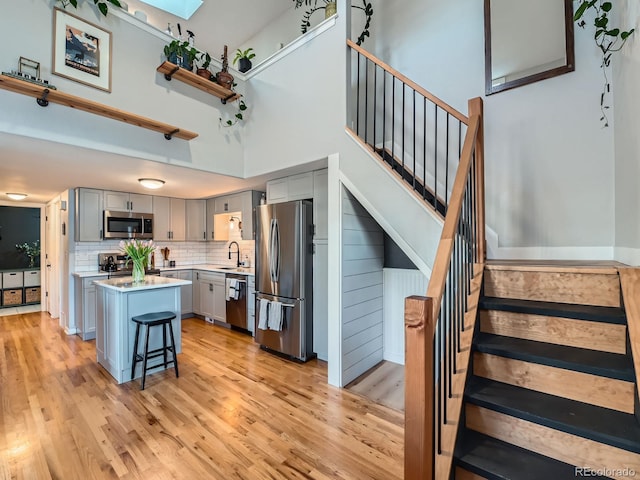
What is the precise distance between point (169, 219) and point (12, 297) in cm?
417

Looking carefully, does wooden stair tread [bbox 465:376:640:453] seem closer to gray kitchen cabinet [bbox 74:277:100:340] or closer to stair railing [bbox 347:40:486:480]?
stair railing [bbox 347:40:486:480]

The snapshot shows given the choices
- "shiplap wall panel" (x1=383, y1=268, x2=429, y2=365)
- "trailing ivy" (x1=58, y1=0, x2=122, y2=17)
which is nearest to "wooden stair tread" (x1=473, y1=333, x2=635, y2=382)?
"shiplap wall panel" (x1=383, y1=268, x2=429, y2=365)

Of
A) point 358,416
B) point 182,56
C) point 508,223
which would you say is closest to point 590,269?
point 508,223

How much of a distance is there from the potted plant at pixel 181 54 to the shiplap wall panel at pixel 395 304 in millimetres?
3204

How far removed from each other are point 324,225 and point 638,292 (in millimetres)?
2558

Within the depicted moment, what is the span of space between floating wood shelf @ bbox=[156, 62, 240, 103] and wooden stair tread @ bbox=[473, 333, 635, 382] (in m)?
3.51

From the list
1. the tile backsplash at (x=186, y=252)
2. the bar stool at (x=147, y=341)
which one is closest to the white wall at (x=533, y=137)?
the bar stool at (x=147, y=341)

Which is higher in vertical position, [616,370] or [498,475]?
[616,370]

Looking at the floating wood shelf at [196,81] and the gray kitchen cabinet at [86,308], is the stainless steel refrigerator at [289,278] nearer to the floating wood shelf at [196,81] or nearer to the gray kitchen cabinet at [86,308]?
the floating wood shelf at [196,81]

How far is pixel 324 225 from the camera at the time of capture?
11.5ft

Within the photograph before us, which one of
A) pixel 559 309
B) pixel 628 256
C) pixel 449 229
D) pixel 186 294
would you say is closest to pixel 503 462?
pixel 559 309

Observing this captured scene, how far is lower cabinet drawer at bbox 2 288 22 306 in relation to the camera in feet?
20.6

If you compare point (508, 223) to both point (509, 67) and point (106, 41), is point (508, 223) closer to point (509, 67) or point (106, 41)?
point (509, 67)

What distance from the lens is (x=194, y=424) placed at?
2.30 meters
